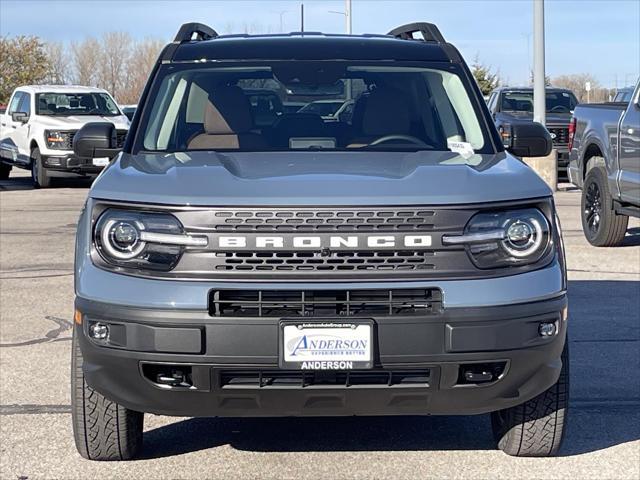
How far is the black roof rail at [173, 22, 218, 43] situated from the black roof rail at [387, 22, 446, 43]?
3.40ft

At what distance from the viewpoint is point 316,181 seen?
14.4 feet

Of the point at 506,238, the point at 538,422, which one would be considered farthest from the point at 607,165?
the point at 506,238

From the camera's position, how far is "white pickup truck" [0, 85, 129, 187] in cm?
2080

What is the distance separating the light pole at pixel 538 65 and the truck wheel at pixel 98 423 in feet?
51.2

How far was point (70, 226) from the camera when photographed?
1455 cm

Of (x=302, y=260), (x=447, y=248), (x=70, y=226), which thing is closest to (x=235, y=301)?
(x=302, y=260)

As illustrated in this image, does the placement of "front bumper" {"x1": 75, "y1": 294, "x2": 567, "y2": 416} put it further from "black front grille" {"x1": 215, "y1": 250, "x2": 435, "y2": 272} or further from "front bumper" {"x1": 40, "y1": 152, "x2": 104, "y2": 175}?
"front bumper" {"x1": 40, "y1": 152, "x2": 104, "y2": 175}

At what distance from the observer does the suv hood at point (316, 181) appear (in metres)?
4.26

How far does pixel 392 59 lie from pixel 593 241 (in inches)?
269

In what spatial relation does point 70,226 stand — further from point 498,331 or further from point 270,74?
point 498,331

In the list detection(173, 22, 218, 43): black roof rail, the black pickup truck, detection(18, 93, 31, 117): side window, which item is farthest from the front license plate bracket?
detection(18, 93, 31, 117): side window

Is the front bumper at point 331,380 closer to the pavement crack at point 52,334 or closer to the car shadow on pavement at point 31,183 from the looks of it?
the pavement crack at point 52,334

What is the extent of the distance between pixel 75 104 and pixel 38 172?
5.29 ft

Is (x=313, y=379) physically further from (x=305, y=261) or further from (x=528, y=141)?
(x=528, y=141)
